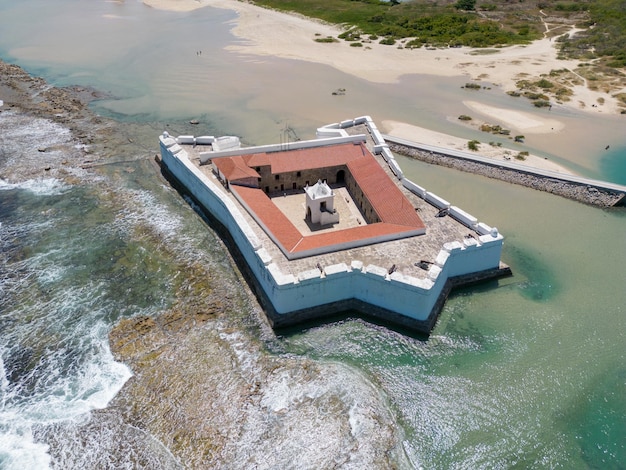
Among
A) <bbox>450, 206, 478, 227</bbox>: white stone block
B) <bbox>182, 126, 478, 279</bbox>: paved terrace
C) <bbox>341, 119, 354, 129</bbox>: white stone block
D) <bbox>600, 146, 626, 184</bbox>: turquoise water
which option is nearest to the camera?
<bbox>182, 126, 478, 279</bbox>: paved terrace

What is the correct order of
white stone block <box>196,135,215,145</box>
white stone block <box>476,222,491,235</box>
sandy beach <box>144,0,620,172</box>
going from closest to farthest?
white stone block <box>476,222,491,235</box> < white stone block <box>196,135,215,145</box> < sandy beach <box>144,0,620,172</box>

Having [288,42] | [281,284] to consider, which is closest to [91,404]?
[281,284]

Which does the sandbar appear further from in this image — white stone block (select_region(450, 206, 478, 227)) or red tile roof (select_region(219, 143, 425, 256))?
white stone block (select_region(450, 206, 478, 227))

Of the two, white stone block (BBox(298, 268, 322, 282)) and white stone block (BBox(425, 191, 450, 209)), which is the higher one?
white stone block (BBox(425, 191, 450, 209))

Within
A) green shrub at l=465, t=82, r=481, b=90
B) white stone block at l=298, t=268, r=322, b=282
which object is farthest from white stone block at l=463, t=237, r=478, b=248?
green shrub at l=465, t=82, r=481, b=90

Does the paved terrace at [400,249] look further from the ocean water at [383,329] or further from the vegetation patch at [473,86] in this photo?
the vegetation patch at [473,86]

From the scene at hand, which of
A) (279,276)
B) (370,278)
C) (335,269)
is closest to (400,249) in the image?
(370,278)
